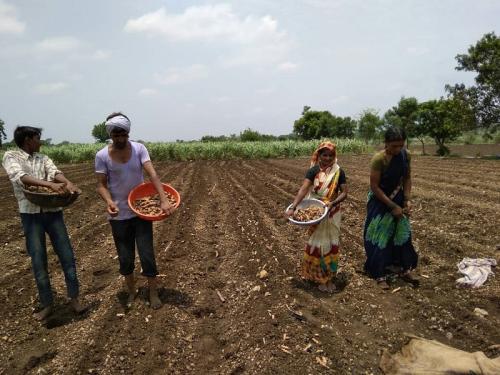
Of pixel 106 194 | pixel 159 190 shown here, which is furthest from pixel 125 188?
pixel 159 190

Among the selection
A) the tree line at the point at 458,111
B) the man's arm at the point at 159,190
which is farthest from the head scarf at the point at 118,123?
the tree line at the point at 458,111

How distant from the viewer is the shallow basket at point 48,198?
12.0ft

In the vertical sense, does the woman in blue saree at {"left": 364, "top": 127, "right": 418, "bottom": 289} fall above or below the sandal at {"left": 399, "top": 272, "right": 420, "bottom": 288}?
above

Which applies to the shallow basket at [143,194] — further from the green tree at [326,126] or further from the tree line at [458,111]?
the green tree at [326,126]

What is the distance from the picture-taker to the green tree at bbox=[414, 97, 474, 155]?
81.8 feet

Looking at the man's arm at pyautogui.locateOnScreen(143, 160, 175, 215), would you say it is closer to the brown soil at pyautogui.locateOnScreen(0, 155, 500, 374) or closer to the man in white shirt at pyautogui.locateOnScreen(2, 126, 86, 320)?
the man in white shirt at pyautogui.locateOnScreen(2, 126, 86, 320)

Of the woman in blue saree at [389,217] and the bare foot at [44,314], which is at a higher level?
the woman in blue saree at [389,217]

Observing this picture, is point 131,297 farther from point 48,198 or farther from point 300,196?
point 300,196

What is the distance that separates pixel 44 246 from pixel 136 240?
0.89 m

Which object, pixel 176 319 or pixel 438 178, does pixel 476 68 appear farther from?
pixel 176 319

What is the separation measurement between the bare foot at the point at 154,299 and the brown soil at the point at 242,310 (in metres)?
0.06

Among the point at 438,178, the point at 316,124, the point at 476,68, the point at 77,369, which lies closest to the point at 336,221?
the point at 77,369

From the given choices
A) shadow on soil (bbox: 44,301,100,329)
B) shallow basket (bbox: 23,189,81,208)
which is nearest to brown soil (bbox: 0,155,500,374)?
shadow on soil (bbox: 44,301,100,329)

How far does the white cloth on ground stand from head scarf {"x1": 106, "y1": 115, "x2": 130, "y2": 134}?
12.4ft
